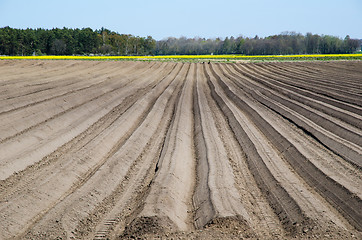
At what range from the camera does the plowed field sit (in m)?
5.61

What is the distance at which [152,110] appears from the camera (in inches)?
573

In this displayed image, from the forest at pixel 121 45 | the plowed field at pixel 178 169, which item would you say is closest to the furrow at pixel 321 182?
the plowed field at pixel 178 169

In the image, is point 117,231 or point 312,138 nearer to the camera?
point 117,231

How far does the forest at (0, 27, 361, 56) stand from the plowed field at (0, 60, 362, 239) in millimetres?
66127

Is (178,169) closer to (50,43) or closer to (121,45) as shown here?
(50,43)

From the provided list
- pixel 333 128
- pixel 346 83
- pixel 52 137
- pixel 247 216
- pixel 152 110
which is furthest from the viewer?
pixel 346 83

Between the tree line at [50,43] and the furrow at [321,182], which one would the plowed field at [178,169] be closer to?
the furrow at [321,182]

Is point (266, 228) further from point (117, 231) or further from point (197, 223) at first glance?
point (117, 231)

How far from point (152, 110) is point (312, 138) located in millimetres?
6403

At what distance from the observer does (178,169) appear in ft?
26.6

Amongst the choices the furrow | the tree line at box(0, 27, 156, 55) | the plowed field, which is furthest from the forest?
the furrow

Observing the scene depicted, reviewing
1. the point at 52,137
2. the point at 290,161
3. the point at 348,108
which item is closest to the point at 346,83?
the point at 348,108

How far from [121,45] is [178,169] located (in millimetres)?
90708

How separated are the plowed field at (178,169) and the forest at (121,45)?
66127 mm
